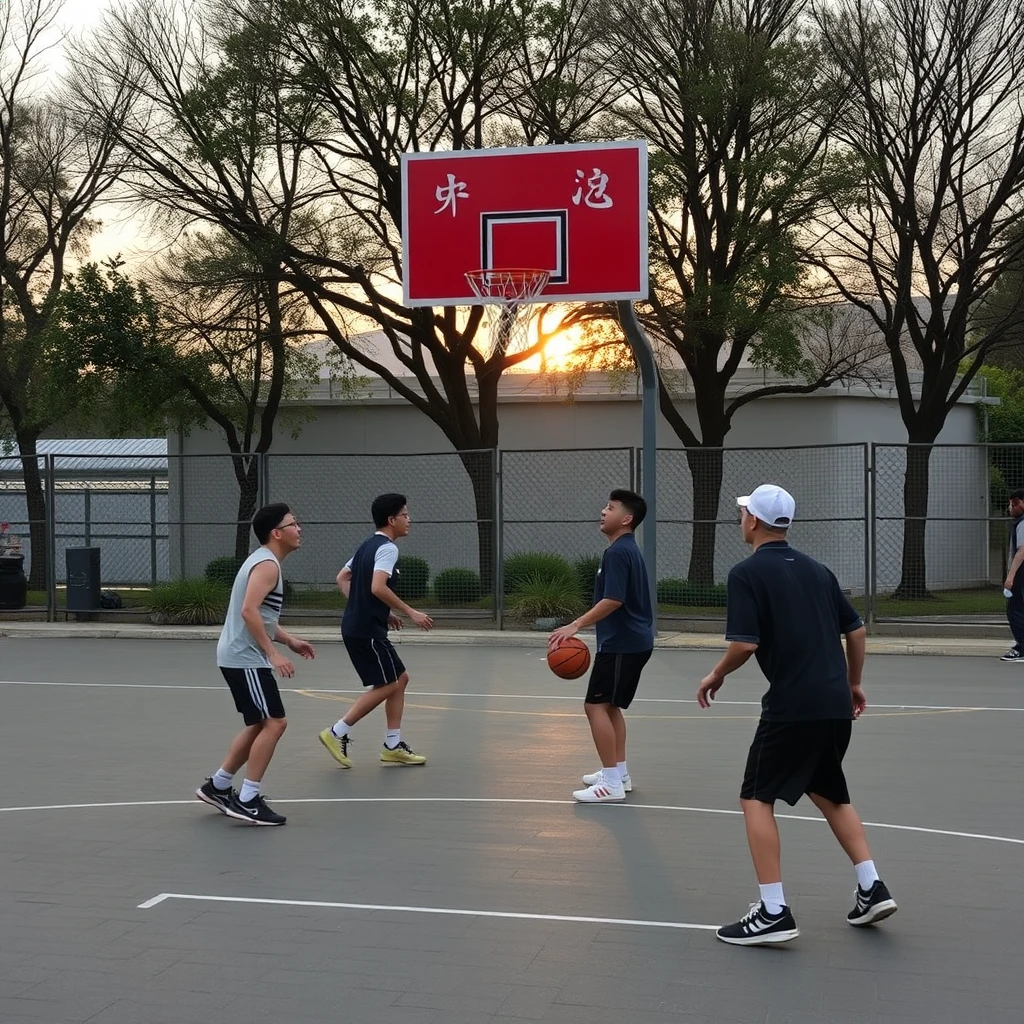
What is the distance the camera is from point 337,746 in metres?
10.4

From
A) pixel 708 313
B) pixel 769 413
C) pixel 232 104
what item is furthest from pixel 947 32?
pixel 232 104

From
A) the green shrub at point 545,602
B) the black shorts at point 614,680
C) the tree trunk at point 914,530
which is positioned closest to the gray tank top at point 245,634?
the black shorts at point 614,680

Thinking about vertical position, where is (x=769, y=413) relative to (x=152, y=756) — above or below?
above

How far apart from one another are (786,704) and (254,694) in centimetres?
378

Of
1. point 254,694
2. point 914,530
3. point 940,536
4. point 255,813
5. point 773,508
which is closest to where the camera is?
point 773,508

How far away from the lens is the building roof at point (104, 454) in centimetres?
3203

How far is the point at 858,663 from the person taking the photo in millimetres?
6547

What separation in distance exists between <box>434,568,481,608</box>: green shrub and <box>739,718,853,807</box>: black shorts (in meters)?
17.7

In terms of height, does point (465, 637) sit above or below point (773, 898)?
below

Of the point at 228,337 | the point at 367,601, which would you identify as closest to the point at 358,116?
the point at 228,337

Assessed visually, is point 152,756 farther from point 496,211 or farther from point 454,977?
point 496,211

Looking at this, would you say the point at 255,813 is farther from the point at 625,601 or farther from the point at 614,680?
the point at 625,601

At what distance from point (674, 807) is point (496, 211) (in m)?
11.7

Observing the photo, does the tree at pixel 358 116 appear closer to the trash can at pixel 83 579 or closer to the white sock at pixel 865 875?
the trash can at pixel 83 579
